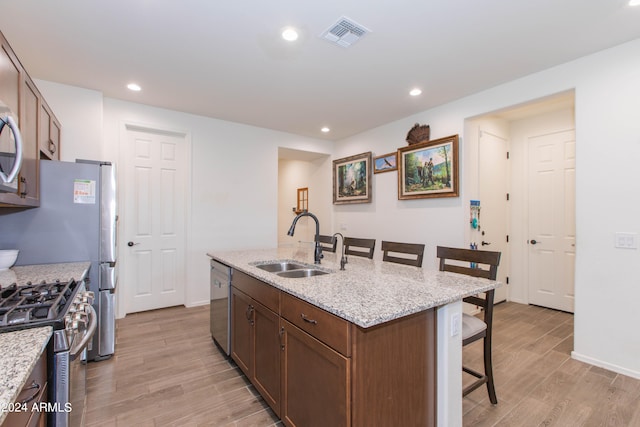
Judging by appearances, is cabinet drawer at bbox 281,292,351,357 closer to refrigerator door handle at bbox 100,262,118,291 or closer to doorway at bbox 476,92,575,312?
refrigerator door handle at bbox 100,262,118,291

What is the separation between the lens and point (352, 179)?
5008 millimetres

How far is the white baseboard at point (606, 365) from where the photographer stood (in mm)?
2297

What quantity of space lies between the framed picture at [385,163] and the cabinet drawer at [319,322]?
10.4 feet

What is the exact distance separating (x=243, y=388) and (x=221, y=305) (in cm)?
71

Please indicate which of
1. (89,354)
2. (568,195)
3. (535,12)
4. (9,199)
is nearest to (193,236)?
(89,354)

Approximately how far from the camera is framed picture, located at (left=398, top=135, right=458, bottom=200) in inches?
138

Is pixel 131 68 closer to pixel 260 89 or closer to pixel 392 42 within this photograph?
pixel 260 89

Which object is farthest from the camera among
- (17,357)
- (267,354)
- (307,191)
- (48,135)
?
(307,191)

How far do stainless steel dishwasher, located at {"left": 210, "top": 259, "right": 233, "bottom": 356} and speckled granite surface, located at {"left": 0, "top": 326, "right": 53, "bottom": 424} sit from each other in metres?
1.42

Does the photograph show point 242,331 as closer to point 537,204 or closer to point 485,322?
point 485,322

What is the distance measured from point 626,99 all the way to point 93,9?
401 cm

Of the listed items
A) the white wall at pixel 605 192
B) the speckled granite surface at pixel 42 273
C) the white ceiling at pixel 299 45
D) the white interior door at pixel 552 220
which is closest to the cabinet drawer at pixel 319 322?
the speckled granite surface at pixel 42 273

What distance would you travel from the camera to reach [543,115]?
397 cm

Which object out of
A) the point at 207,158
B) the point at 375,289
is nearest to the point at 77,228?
the point at 207,158
